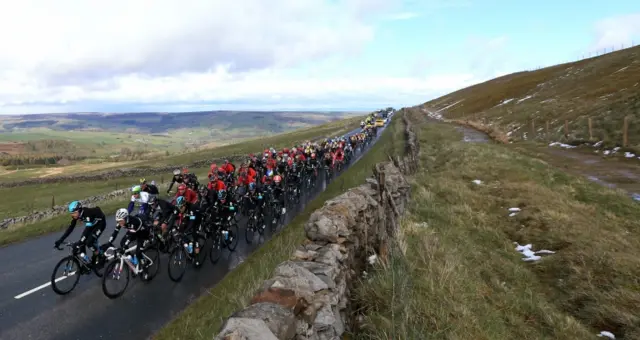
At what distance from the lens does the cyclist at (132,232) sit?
371 inches

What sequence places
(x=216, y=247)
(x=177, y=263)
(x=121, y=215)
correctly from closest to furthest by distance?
1. (x=121, y=215)
2. (x=177, y=263)
3. (x=216, y=247)

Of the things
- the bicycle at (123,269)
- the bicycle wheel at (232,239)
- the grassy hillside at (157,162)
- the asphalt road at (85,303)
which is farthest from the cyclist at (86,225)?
the grassy hillside at (157,162)

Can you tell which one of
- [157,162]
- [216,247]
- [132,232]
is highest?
[132,232]

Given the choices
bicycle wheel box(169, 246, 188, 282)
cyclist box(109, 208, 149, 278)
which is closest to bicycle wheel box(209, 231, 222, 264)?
bicycle wheel box(169, 246, 188, 282)

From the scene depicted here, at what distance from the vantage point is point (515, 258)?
856cm

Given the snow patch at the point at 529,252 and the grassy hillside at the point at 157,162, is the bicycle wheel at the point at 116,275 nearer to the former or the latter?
the snow patch at the point at 529,252

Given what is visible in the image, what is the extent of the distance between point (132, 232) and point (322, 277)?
7.23 metres

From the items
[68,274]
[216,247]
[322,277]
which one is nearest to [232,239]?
[216,247]

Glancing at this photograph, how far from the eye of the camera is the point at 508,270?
7691 mm

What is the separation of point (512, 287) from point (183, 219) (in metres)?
8.87

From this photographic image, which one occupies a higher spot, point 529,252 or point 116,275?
point 529,252

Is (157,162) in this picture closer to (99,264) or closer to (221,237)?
(221,237)

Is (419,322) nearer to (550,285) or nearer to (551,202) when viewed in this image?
(550,285)

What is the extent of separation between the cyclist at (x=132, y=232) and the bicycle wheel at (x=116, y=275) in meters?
0.30
